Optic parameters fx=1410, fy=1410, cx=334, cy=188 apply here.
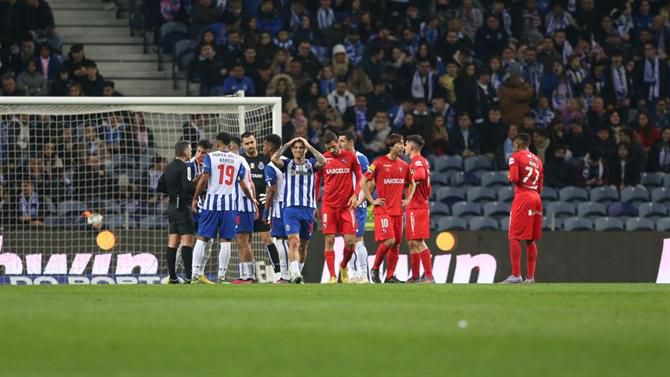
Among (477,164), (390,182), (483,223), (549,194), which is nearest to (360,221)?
(390,182)

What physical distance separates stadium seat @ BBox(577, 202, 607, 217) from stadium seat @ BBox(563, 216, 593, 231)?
0.55m

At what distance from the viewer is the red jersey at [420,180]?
19375 mm

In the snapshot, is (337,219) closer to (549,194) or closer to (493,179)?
(493,179)

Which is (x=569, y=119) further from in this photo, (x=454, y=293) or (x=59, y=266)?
(x=454, y=293)

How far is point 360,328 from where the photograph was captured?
10.7 meters

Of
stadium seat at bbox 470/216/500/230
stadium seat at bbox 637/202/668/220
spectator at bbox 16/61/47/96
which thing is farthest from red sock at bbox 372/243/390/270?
spectator at bbox 16/61/47/96

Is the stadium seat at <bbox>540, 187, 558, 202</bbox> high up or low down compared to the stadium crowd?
down

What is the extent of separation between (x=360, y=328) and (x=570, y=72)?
18851 millimetres

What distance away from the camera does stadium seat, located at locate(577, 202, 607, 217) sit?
2545 cm

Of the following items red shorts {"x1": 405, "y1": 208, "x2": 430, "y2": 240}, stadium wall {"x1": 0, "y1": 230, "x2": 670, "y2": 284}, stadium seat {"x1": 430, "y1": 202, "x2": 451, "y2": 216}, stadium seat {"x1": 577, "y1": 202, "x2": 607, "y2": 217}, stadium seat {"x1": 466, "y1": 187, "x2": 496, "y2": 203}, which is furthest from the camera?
stadium seat {"x1": 577, "y1": 202, "x2": 607, "y2": 217}

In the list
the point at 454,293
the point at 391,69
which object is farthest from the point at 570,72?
the point at 454,293

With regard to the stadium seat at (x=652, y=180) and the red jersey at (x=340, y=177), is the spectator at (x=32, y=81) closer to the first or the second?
the red jersey at (x=340, y=177)

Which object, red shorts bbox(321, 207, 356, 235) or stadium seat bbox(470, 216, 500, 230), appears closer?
red shorts bbox(321, 207, 356, 235)

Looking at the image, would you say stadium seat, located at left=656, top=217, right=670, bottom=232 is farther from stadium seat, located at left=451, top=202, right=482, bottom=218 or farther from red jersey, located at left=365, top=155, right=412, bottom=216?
red jersey, located at left=365, top=155, right=412, bottom=216
